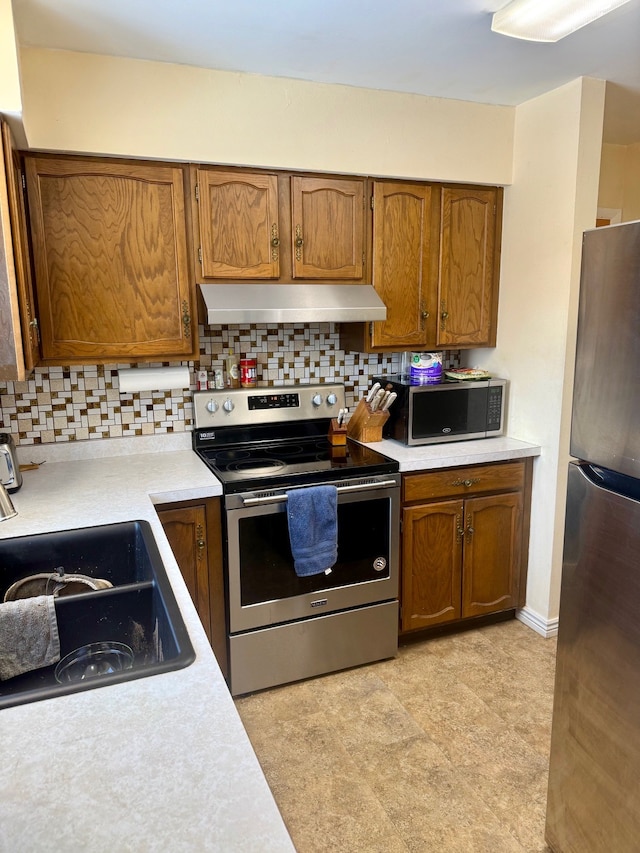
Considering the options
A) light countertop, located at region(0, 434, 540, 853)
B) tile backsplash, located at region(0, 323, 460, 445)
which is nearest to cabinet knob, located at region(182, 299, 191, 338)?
tile backsplash, located at region(0, 323, 460, 445)

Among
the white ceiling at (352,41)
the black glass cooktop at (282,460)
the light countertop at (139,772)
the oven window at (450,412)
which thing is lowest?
the light countertop at (139,772)

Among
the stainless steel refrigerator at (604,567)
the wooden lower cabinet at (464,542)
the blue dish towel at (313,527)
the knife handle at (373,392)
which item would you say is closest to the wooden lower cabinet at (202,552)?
the blue dish towel at (313,527)

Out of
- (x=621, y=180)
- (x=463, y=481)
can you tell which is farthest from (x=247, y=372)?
(x=621, y=180)

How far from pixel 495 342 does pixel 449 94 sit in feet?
3.72

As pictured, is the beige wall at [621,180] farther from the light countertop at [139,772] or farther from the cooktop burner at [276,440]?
the light countertop at [139,772]

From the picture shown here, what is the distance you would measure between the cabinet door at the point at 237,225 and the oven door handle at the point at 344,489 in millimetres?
911

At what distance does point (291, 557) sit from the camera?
2.34 meters

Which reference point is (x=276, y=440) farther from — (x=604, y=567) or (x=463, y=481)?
(x=604, y=567)

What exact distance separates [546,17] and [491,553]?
2.07 meters

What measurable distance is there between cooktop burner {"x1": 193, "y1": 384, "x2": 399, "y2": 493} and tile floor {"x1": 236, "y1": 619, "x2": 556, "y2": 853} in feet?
2.87

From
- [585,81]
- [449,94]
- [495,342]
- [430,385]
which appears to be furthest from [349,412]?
[585,81]

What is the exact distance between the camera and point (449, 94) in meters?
2.60

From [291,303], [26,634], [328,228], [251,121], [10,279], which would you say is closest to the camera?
[26,634]

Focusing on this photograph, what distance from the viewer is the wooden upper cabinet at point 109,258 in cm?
219
